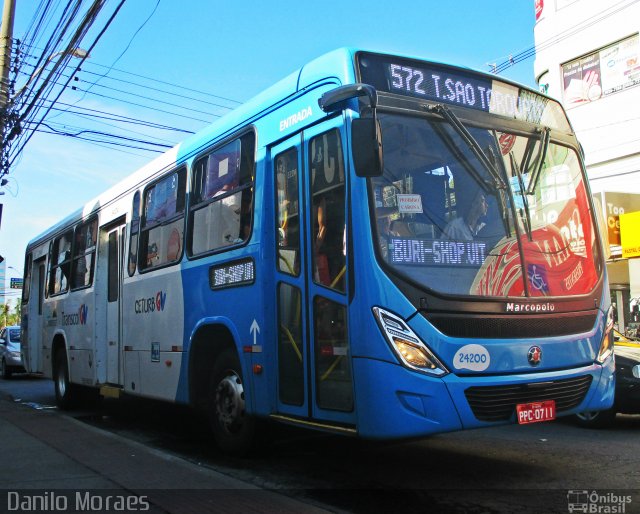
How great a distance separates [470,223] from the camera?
5.16 meters

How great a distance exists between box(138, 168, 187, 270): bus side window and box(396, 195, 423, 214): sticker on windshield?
11.0 feet

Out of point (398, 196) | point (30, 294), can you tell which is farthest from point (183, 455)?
point (30, 294)

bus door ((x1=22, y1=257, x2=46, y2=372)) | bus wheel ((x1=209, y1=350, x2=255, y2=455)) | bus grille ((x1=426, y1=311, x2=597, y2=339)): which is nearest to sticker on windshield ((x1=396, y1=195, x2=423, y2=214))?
bus grille ((x1=426, y1=311, x2=597, y2=339))

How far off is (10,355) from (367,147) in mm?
18766

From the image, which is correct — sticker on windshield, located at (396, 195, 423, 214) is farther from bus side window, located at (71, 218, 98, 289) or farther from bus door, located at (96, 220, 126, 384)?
bus side window, located at (71, 218, 98, 289)

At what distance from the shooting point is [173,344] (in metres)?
7.52

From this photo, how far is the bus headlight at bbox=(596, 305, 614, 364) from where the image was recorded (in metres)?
5.48

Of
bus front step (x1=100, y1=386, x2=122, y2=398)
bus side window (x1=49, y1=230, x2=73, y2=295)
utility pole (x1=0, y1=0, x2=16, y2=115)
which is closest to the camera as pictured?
bus front step (x1=100, y1=386, x2=122, y2=398)

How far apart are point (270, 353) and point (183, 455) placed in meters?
2.05

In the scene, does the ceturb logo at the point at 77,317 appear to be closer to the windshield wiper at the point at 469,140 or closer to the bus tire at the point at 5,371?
the windshield wiper at the point at 469,140

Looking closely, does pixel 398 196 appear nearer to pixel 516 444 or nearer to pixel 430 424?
pixel 430 424

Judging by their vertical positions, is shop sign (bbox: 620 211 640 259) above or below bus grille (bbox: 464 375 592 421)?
above

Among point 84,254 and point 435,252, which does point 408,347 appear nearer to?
point 435,252

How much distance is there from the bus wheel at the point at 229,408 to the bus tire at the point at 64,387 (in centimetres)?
546
